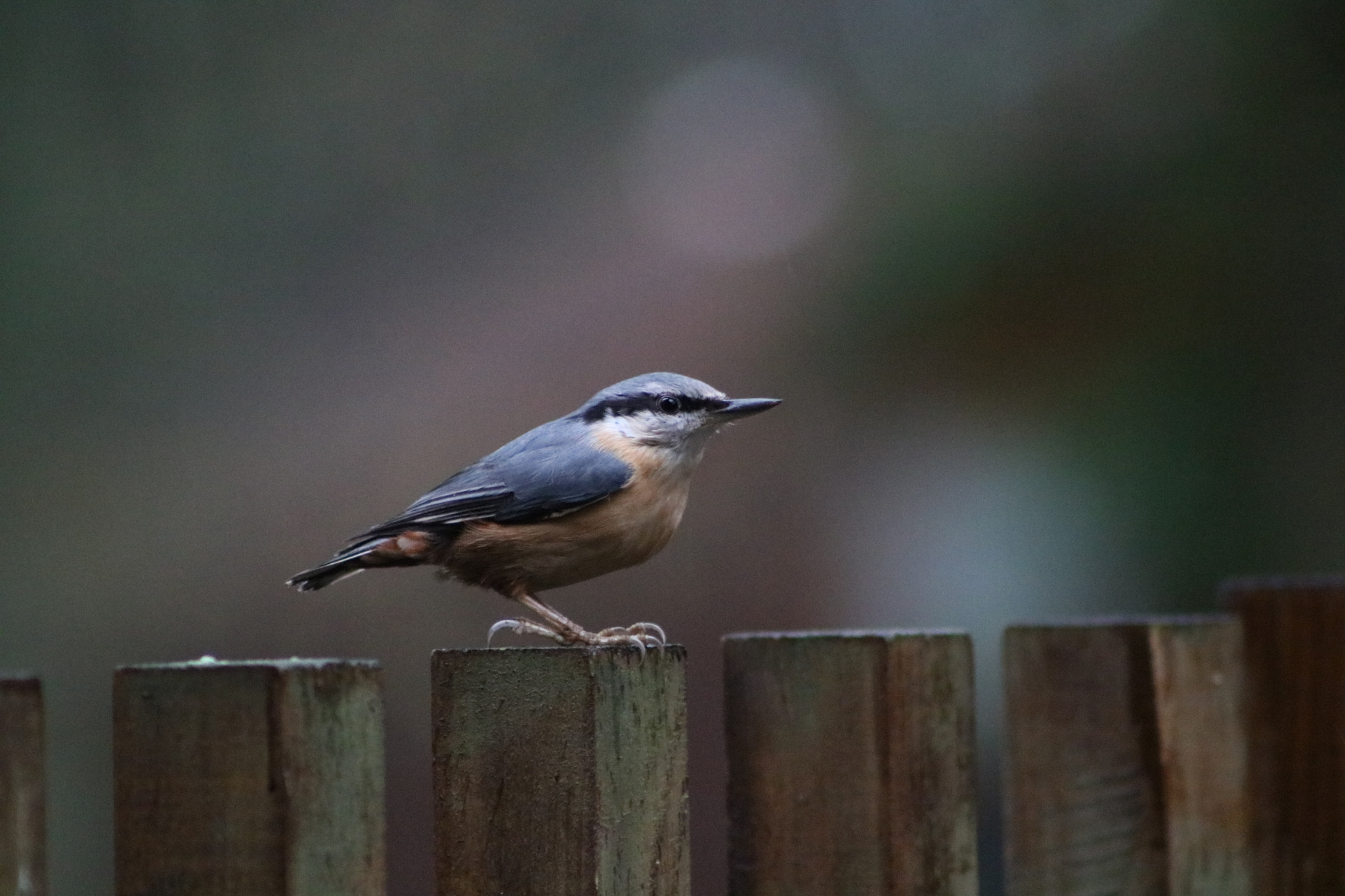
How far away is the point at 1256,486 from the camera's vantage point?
473 cm

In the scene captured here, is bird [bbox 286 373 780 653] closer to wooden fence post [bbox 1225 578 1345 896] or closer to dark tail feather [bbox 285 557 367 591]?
dark tail feather [bbox 285 557 367 591]

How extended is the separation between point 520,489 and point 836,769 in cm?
102

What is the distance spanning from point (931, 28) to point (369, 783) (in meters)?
4.16

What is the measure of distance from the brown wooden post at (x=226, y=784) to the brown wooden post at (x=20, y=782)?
146mm

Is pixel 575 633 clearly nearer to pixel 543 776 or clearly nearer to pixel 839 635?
pixel 839 635

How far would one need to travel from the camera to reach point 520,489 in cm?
259

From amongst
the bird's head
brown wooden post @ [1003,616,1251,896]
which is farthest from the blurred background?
brown wooden post @ [1003,616,1251,896]

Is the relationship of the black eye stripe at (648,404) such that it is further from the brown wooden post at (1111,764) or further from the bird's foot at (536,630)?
the brown wooden post at (1111,764)

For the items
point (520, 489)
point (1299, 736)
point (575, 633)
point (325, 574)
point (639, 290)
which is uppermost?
point (639, 290)

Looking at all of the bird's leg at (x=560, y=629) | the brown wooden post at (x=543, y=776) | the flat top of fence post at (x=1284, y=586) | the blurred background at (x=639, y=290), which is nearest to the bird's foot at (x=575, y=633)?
the bird's leg at (x=560, y=629)

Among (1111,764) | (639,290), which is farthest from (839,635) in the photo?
(639,290)

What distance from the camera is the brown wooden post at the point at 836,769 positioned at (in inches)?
70.1

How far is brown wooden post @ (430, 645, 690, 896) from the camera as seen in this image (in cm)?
150

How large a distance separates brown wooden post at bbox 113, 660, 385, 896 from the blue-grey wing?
3.53ft
